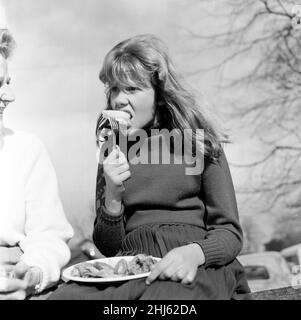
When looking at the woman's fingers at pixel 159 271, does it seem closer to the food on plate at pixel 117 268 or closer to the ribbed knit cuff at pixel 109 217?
the food on plate at pixel 117 268

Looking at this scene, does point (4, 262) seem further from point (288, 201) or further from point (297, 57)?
point (297, 57)

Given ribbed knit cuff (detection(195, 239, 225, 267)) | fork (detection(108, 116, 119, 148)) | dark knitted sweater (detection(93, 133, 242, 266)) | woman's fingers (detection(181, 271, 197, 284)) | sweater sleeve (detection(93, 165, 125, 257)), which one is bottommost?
woman's fingers (detection(181, 271, 197, 284))

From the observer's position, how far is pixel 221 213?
1.72 m

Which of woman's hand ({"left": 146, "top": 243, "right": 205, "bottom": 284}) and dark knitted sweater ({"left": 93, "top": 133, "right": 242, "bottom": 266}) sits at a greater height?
dark knitted sweater ({"left": 93, "top": 133, "right": 242, "bottom": 266})

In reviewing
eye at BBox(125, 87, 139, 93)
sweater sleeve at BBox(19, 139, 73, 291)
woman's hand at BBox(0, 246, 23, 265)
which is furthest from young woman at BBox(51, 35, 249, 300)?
woman's hand at BBox(0, 246, 23, 265)

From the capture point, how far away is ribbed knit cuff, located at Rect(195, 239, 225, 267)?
1.60 meters

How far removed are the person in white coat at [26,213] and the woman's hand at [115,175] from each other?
0.15m

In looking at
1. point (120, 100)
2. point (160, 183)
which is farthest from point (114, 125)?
point (160, 183)

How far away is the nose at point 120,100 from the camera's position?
1.75 metres

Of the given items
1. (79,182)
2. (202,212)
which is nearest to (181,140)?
(202,212)

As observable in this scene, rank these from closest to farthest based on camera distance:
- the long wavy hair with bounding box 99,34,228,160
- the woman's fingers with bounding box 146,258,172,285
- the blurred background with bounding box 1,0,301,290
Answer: the woman's fingers with bounding box 146,258,172,285
the long wavy hair with bounding box 99,34,228,160
the blurred background with bounding box 1,0,301,290

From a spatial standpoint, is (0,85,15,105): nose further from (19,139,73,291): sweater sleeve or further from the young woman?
the young woman

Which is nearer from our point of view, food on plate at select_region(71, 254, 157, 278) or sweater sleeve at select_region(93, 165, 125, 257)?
food on plate at select_region(71, 254, 157, 278)
